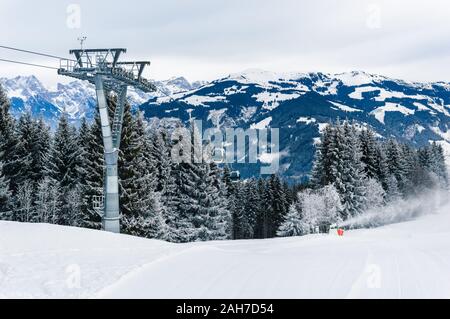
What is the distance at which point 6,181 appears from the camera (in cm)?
4141

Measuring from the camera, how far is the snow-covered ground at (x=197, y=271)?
11883 mm

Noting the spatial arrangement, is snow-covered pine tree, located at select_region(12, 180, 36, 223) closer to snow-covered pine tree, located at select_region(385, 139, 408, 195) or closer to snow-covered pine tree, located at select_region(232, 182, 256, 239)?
snow-covered pine tree, located at select_region(232, 182, 256, 239)

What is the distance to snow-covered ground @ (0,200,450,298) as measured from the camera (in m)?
11.9

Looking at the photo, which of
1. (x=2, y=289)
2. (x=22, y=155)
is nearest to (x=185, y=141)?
(x=22, y=155)

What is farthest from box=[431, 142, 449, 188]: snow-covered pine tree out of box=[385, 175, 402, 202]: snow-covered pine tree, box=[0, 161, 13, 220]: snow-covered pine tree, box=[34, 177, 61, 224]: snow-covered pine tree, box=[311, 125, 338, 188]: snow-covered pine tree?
box=[0, 161, 13, 220]: snow-covered pine tree

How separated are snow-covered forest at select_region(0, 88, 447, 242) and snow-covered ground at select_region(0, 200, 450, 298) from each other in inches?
732

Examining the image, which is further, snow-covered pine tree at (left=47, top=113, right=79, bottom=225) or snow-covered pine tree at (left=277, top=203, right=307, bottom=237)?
snow-covered pine tree at (left=277, top=203, right=307, bottom=237)

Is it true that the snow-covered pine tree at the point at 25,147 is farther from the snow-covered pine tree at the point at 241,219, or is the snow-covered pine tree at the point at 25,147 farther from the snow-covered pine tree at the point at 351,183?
the snow-covered pine tree at the point at 241,219

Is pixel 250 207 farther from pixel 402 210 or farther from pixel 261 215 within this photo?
pixel 402 210

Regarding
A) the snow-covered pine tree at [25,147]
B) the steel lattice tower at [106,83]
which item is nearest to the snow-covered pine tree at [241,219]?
the snow-covered pine tree at [25,147]

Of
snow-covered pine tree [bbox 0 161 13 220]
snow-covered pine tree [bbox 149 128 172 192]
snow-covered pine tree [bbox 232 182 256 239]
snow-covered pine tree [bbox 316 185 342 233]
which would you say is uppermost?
snow-covered pine tree [bbox 149 128 172 192]

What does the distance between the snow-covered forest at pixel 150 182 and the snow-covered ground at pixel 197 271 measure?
61.0 ft

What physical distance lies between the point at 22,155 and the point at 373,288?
4207 cm
